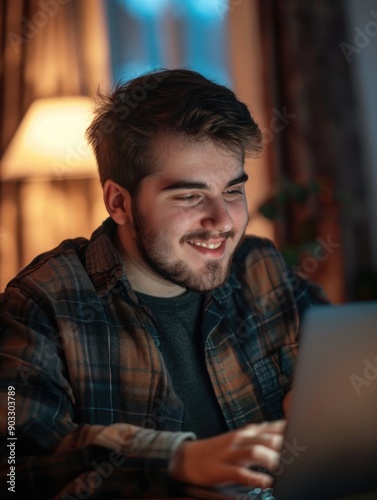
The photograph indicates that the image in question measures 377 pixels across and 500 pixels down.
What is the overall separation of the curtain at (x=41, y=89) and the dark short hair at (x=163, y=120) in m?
1.53

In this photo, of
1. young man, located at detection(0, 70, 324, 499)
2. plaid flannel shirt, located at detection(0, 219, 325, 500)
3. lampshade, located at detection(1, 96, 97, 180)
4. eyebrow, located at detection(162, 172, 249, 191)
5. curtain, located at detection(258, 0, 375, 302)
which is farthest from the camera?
curtain, located at detection(258, 0, 375, 302)

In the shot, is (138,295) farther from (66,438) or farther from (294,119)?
(294,119)

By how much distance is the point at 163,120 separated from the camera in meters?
1.32

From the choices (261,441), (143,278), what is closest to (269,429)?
(261,441)

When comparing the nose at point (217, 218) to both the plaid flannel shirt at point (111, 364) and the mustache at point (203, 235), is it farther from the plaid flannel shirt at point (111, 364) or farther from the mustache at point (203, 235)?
the plaid flannel shirt at point (111, 364)

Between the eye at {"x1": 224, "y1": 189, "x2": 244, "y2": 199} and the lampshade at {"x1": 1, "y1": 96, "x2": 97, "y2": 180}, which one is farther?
the lampshade at {"x1": 1, "y1": 96, "x2": 97, "y2": 180}

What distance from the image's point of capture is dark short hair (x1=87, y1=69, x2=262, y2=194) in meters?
1.30

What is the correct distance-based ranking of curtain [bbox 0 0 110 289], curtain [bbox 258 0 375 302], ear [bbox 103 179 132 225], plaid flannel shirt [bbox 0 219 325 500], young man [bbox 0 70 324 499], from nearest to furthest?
plaid flannel shirt [bbox 0 219 325 500], young man [bbox 0 70 324 499], ear [bbox 103 179 132 225], curtain [bbox 0 0 110 289], curtain [bbox 258 0 375 302]

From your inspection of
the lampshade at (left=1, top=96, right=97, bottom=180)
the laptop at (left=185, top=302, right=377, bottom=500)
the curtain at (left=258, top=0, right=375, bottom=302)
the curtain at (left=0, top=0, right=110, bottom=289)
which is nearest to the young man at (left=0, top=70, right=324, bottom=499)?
the laptop at (left=185, top=302, right=377, bottom=500)

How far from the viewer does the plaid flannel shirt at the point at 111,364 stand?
988mm

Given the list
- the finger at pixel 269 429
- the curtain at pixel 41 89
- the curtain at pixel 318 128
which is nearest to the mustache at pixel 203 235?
the finger at pixel 269 429

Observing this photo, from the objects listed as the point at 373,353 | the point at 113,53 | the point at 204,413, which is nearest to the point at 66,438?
the point at 204,413

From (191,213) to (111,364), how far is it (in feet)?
1.01

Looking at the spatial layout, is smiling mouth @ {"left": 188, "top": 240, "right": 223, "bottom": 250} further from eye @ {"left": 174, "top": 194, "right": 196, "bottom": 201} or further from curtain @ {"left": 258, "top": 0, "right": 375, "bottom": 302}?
curtain @ {"left": 258, "top": 0, "right": 375, "bottom": 302}
